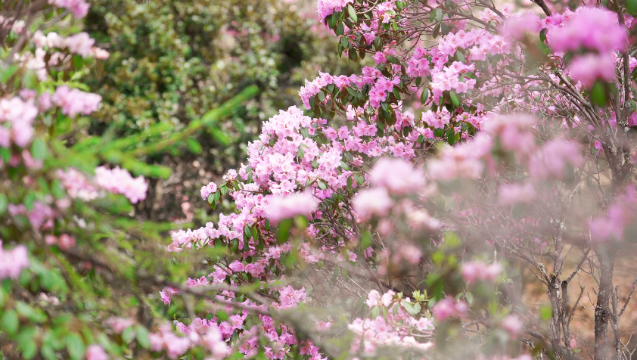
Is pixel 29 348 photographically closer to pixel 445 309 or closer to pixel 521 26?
pixel 445 309

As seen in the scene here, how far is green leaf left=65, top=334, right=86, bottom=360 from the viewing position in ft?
4.69

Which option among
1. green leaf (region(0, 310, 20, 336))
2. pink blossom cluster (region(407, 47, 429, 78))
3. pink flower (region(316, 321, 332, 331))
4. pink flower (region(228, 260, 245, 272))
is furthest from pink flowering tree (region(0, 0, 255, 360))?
pink blossom cluster (region(407, 47, 429, 78))

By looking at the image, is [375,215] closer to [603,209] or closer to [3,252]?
[3,252]

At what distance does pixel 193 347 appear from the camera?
204cm

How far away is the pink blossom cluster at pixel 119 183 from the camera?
1.70 meters

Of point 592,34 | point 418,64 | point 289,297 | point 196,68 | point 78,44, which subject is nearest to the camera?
point 592,34

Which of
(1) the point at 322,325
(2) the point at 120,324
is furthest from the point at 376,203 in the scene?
(1) the point at 322,325

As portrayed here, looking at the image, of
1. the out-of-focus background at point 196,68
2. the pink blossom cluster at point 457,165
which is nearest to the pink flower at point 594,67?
the pink blossom cluster at point 457,165

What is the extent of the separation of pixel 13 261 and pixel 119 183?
0.38 m

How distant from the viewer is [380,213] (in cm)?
180

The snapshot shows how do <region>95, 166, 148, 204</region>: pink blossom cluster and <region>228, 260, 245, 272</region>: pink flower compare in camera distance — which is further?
<region>228, 260, 245, 272</region>: pink flower

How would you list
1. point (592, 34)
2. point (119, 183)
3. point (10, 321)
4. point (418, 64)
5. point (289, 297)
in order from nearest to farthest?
1. point (10, 321)
2. point (119, 183)
3. point (592, 34)
4. point (289, 297)
5. point (418, 64)

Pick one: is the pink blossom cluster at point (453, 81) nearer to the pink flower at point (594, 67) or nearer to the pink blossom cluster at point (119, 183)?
the pink flower at point (594, 67)

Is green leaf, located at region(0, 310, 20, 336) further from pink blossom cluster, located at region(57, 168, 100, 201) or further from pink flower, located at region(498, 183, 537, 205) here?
pink flower, located at region(498, 183, 537, 205)
